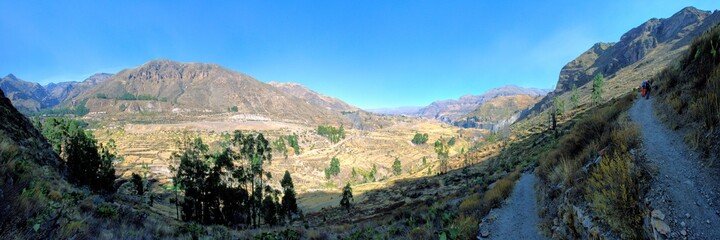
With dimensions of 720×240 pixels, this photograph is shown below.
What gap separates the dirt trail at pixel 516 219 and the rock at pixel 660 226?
384 cm

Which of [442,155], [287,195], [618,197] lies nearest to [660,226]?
[618,197]

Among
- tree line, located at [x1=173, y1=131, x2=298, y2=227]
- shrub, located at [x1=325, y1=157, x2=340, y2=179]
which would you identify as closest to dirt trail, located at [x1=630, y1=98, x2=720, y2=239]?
tree line, located at [x1=173, y1=131, x2=298, y2=227]

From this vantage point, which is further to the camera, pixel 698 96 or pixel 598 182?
pixel 698 96

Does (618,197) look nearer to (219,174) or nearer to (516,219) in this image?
(516,219)

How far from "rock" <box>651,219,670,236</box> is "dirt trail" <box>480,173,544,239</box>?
3.84 metres

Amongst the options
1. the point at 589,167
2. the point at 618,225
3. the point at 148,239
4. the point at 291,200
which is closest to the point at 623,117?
the point at 589,167

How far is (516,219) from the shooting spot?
9.88 meters

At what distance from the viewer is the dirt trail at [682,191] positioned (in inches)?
174

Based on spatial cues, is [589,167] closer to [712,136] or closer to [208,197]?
[712,136]

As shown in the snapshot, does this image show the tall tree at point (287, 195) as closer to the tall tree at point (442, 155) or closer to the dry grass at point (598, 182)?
the dry grass at point (598, 182)

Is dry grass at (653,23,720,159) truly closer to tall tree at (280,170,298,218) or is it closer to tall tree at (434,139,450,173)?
tall tree at (280,170,298,218)

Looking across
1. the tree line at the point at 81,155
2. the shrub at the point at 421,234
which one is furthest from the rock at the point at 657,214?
the tree line at the point at 81,155

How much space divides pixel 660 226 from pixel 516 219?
5.68 metres

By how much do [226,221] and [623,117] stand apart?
127 ft
